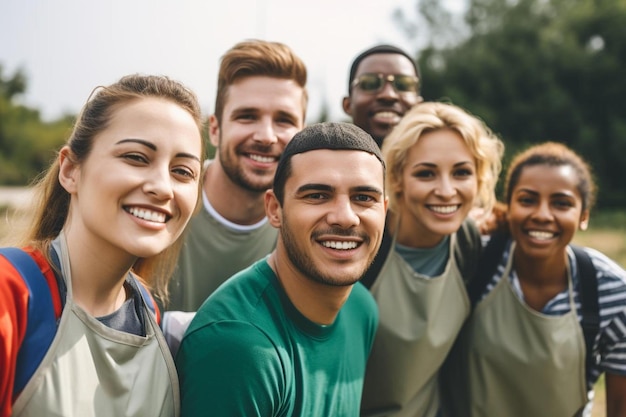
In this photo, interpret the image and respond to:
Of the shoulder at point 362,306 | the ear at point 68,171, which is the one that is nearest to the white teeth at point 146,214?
the ear at point 68,171

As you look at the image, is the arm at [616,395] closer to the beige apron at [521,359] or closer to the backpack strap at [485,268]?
the beige apron at [521,359]

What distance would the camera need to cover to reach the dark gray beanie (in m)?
2.72

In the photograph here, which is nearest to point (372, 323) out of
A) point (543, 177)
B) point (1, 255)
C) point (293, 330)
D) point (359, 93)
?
point (293, 330)

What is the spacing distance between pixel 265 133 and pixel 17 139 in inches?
1908

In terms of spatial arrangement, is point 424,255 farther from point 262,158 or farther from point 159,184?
point 159,184

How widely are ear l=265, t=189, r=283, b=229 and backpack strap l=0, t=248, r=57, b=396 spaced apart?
114 cm

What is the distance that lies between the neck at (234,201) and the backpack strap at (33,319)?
6.22 ft

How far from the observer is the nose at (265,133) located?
12.4ft

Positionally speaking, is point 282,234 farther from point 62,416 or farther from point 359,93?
point 359,93

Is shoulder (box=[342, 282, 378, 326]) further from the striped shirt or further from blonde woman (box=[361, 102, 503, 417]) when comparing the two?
the striped shirt

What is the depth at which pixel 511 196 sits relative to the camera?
3.86m

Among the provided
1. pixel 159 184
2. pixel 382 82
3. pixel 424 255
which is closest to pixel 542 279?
pixel 424 255

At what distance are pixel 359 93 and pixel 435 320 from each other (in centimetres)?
235

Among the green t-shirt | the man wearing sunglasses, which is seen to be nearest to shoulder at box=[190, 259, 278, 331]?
the green t-shirt
